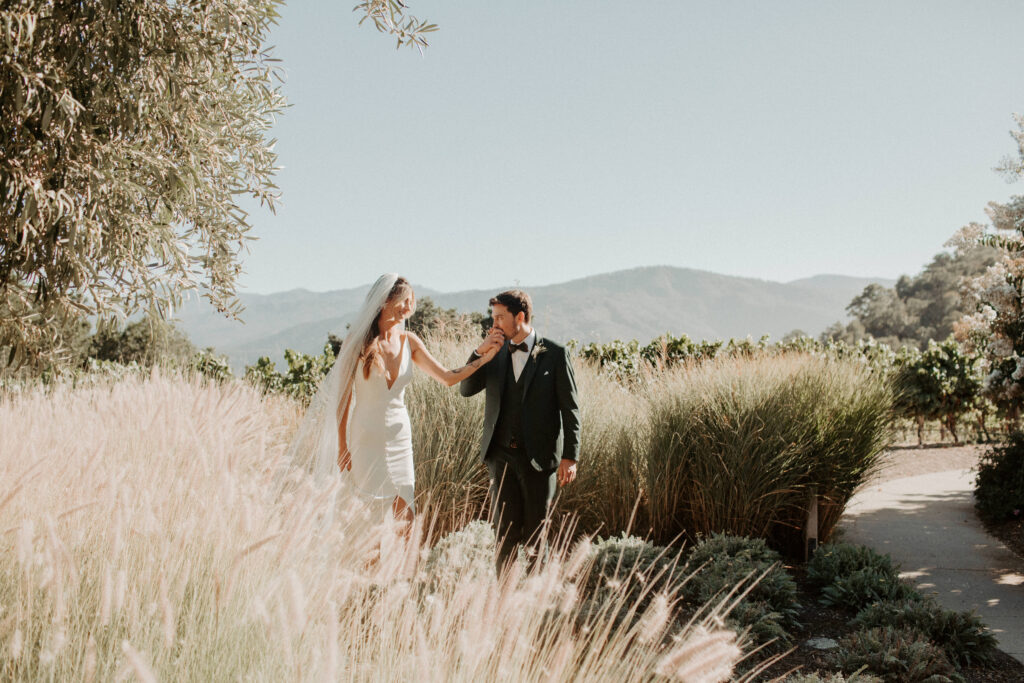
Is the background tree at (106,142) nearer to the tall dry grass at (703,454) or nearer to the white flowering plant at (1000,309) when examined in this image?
the tall dry grass at (703,454)

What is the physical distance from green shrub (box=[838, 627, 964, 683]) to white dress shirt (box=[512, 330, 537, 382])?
101 inches

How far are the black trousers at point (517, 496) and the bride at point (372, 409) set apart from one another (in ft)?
2.00

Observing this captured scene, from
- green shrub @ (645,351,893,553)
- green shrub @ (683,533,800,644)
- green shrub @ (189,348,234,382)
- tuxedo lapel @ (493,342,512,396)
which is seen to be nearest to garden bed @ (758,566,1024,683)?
green shrub @ (683,533,800,644)

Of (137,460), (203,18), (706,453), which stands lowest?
(706,453)

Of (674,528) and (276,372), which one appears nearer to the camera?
(674,528)

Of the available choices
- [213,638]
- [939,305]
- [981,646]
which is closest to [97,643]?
[213,638]

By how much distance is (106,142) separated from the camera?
18.5 feet

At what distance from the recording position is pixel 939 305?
169 feet

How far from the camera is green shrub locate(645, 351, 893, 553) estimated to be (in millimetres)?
6195

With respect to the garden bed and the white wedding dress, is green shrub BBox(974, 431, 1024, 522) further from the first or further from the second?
the white wedding dress

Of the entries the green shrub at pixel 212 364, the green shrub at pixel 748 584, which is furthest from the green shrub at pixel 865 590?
the green shrub at pixel 212 364

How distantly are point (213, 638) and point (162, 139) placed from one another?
5274 millimetres

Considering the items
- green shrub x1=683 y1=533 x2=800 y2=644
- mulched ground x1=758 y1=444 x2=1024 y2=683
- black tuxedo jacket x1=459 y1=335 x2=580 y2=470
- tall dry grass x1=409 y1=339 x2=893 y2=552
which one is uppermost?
black tuxedo jacket x1=459 y1=335 x2=580 y2=470

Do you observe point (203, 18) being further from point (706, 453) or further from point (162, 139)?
point (706, 453)
